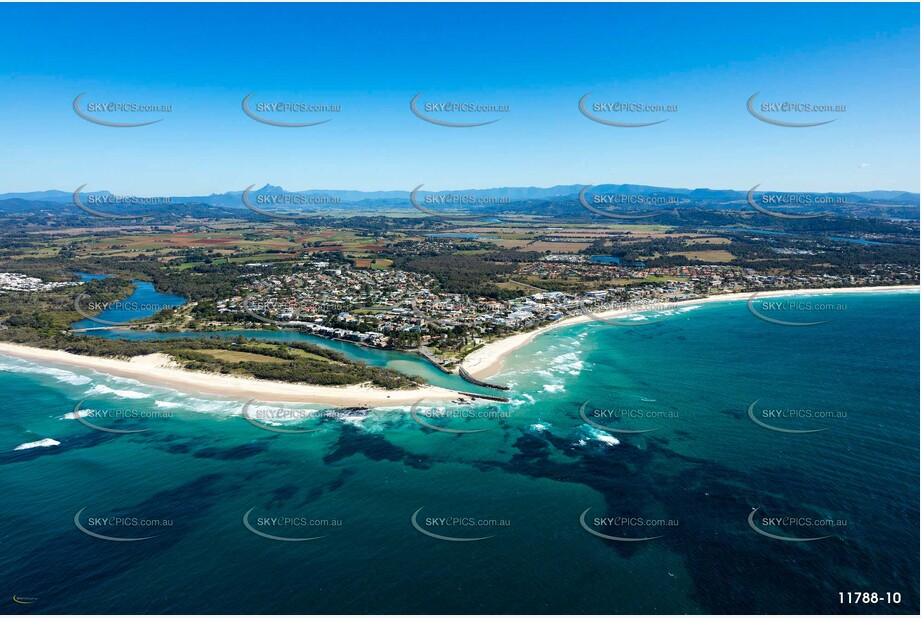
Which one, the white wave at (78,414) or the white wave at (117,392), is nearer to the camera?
the white wave at (78,414)

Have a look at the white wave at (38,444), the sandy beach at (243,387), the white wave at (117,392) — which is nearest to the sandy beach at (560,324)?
the sandy beach at (243,387)

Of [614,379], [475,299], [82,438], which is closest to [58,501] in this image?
[82,438]

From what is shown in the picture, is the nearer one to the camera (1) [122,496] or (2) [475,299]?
(1) [122,496]

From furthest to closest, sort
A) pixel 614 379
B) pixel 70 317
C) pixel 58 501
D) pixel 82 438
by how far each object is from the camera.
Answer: pixel 70 317 < pixel 614 379 < pixel 82 438 < pixel 58 501

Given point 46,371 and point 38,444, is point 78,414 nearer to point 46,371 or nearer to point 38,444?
point 38,444

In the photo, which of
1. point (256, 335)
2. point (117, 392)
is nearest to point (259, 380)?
point (117, 392)

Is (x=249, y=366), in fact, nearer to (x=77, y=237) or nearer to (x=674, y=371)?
(x=674, y=371)

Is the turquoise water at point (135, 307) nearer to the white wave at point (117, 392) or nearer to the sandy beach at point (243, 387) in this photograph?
the sandy beach at point (243, 387)
